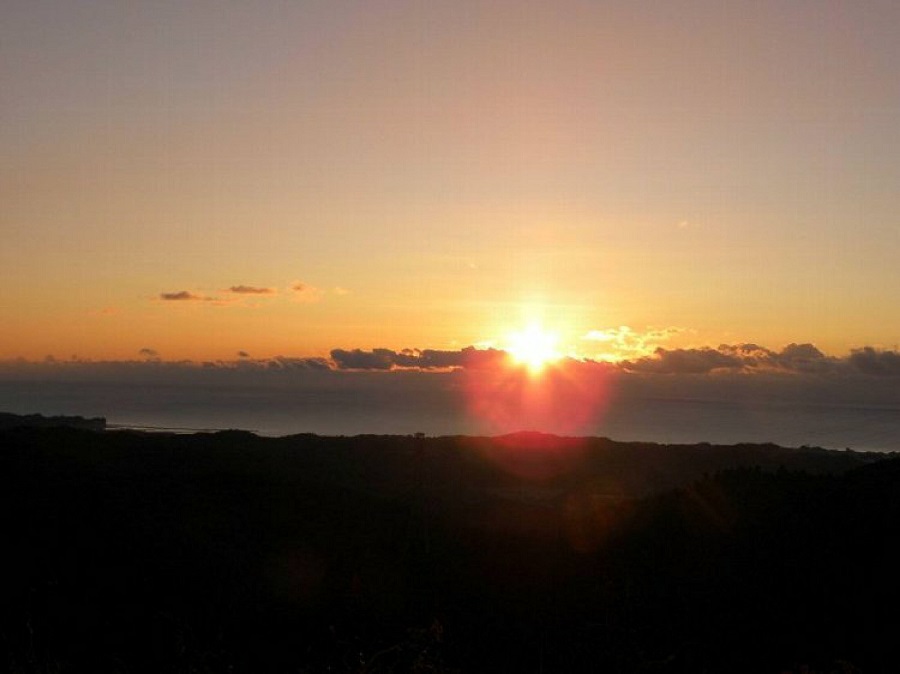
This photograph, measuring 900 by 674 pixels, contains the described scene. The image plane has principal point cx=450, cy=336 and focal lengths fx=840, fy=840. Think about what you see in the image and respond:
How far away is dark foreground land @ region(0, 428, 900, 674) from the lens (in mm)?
14367

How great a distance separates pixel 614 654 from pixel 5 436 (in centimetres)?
4292

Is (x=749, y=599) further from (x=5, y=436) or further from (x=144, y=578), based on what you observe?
(x=5, y=436)

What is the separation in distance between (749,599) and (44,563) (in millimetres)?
18586

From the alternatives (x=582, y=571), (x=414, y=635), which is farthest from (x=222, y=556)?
(x=414, y=635)

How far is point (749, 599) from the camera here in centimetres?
2169

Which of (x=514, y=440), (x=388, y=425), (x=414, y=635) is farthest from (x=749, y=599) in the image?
(x=388, y=425)

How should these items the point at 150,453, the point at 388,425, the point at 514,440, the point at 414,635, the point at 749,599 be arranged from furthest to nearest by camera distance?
1. the point at 388,425
2. the point at 514,440
3. the point at 150,453
4. the point at 749,599
5. the point at 414,635

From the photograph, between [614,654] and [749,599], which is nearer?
[614,654]

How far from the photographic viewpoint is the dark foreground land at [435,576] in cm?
1437

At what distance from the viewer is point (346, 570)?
82.7ft

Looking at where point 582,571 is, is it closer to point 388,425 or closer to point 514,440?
point 514,440

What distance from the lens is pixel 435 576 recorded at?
25078mm

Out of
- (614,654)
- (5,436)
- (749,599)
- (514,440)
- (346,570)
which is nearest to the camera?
(614,654)

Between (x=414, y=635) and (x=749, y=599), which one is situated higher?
(x=414, y=635)
